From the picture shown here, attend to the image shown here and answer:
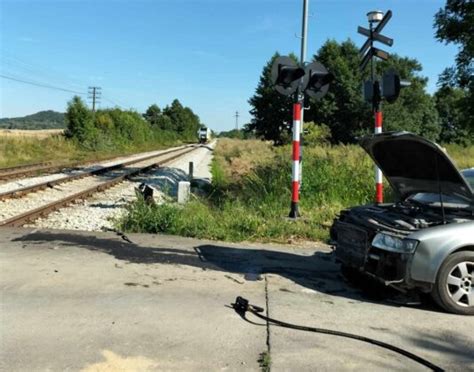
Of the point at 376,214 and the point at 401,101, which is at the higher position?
the point at 401,101

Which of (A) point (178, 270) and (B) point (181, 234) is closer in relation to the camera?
(A) point (178, 270)

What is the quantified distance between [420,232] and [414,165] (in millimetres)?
1048

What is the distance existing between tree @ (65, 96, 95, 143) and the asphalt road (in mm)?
39113

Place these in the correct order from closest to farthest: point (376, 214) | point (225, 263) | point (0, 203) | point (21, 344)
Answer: point (21, 344), point (376, 214), point (225, 263), point (0, 203)

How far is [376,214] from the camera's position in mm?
6195

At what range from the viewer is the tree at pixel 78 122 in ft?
147

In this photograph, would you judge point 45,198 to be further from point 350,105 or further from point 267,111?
point 267,111

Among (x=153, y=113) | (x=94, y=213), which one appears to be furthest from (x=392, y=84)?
(x=153, y=113)

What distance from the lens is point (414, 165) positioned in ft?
20.2

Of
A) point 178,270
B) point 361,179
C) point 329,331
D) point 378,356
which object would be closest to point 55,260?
point 178,270

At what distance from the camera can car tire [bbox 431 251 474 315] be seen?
534 centimetres

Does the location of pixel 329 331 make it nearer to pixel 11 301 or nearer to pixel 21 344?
pixel 21 344

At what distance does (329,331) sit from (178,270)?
2.51 m

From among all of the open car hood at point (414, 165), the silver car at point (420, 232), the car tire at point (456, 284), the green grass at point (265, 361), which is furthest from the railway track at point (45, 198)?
the car tire at point (456, 284)
